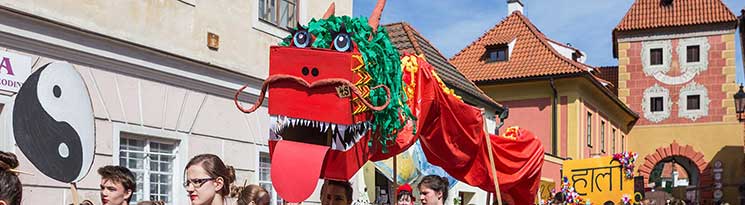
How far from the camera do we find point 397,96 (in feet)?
18.1

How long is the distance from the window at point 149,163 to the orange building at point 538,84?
58.6 feet

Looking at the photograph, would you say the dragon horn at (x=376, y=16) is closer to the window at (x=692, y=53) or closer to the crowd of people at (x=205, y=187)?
the crowd of people at (x=205, y=187)

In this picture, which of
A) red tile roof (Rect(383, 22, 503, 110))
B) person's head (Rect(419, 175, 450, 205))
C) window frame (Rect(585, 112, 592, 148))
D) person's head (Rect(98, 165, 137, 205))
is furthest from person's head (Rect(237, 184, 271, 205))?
window frame (Rect(585, 112, 592, 148))

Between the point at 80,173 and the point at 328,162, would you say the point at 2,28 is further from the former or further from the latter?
the point at 328,162

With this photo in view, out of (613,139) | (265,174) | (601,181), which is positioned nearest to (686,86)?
(613,139)

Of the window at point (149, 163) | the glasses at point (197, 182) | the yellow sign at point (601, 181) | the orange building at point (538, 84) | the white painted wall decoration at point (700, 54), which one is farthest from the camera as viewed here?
the white painted wall decoration at point (700, 54)

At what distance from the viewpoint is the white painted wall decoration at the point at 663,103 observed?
35781 mm

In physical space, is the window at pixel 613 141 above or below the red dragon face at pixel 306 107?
above

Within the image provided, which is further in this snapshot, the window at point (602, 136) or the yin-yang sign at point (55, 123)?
the window at point (602, 136)

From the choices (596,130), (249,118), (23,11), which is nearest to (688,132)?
(596,130)

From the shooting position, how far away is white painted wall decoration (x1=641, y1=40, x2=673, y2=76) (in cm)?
3538

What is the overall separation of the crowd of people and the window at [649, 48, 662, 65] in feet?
99.4

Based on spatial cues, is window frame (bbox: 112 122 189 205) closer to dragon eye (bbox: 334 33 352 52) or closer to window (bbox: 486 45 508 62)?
dragon eye (bbox: 334 33 352 52)

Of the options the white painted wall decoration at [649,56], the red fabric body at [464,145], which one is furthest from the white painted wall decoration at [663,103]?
the red fabric body at [464,145]
